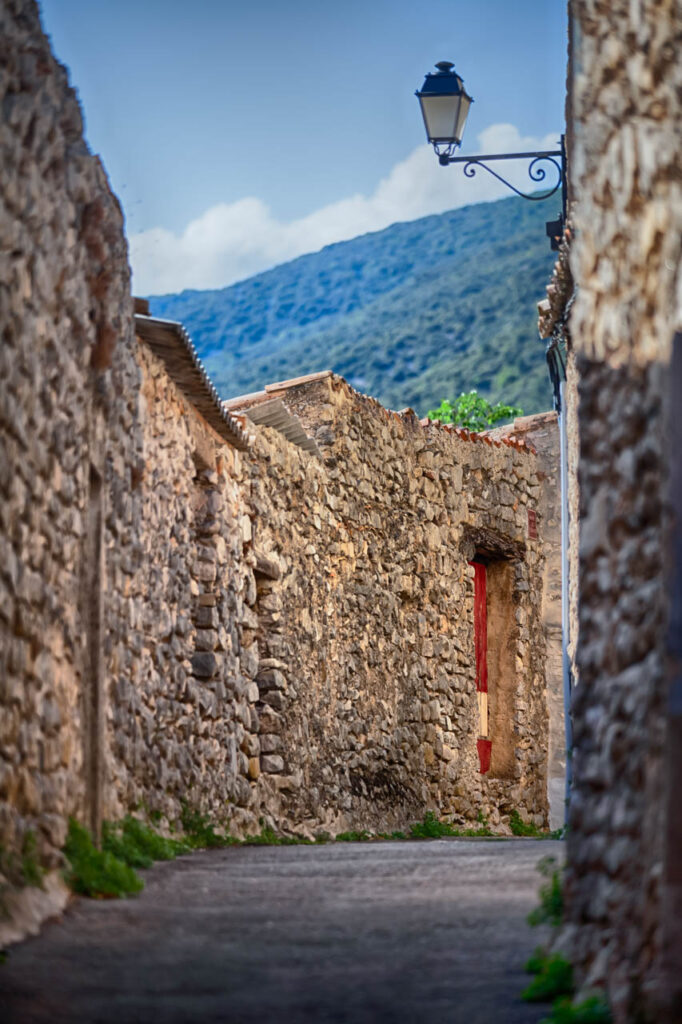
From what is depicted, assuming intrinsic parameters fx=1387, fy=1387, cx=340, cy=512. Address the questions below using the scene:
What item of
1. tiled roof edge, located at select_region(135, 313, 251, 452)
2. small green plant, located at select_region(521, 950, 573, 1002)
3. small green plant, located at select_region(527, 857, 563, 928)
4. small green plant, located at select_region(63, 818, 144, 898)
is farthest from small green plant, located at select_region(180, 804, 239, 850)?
small green plant, located at select_region(521, 950, 573, 1002)

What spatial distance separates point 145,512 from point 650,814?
4.82m

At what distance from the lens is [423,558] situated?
12359 mm

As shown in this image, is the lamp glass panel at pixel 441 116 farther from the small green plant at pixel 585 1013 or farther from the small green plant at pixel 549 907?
the small green plant at pixel 585 1013

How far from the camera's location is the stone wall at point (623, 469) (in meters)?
3.23

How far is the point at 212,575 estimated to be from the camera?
8.98 metres

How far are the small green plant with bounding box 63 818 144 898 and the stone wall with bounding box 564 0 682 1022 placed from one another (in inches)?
89.2

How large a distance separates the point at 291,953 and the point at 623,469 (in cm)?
184

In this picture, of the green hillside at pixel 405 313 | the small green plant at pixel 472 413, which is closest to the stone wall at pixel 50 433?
the small green plant at pixel 472 413

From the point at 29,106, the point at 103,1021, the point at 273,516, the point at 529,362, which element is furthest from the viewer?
the point at 529,362

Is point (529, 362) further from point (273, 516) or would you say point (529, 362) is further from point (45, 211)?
point (45, 211)

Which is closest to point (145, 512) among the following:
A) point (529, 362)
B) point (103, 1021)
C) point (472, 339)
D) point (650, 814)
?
point (103, 1021)

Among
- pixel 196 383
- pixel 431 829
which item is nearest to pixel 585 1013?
pixel 196 383

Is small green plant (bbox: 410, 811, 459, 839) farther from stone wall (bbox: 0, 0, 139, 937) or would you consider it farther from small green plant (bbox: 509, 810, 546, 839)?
stone wall (bbox: 0, 0, 139, 937)

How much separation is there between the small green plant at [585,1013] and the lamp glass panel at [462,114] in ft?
22.2
